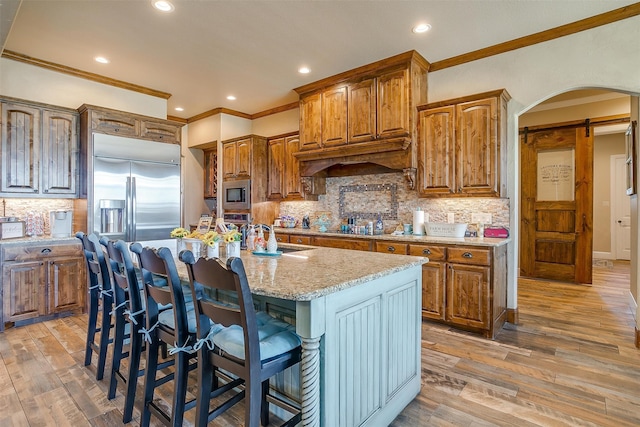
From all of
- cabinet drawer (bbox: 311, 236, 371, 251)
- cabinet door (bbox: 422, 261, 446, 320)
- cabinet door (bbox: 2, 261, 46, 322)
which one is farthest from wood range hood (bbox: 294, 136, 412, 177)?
cabinet door (bbox: 2, 261, 46, 322)

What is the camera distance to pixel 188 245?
240 cm

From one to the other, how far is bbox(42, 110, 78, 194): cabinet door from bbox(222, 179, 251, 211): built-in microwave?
2298mm

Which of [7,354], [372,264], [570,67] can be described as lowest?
[7,354]

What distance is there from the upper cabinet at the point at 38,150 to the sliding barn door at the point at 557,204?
7.16 meters

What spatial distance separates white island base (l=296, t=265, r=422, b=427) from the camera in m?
1.46

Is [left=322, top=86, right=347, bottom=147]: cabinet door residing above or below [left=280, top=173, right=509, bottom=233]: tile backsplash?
above

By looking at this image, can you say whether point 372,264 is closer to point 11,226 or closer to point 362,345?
point 362,345

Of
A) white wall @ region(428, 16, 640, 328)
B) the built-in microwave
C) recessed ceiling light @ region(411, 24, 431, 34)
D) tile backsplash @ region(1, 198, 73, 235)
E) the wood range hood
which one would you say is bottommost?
tile backsplash @ region(1, 198, 73, 235)

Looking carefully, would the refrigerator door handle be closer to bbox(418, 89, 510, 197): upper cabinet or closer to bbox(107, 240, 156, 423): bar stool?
bbox(107, 240, 156, 423): bar stool

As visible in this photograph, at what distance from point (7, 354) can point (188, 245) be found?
2.13m

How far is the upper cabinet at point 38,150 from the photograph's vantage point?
3831 mm

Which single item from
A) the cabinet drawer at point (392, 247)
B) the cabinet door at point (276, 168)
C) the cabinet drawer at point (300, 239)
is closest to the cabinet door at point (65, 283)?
the cabinet drawer at point (300, 239)

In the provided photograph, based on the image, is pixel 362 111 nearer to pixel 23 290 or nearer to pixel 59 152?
pixel 59 152

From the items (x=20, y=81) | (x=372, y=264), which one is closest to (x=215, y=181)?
(x=20, y=81)
